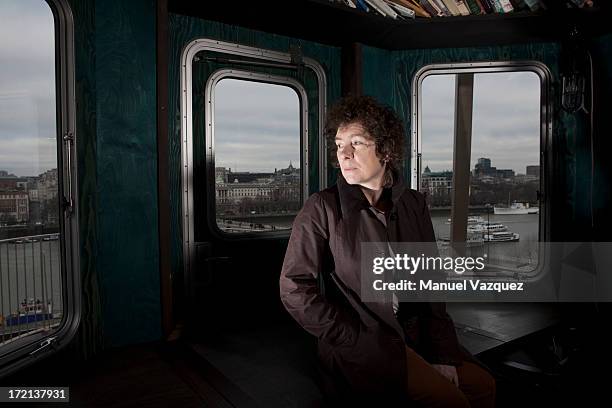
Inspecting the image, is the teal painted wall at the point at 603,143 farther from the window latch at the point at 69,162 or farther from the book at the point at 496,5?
the window latch at the point at 69,162

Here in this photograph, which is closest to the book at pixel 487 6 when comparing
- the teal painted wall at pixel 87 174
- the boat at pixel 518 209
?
the boat at pixel 518 209

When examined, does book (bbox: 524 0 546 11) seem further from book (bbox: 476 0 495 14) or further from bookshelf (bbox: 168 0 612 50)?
book (bbox: 476 0 495 14)

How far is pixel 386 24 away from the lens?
3.11 meters

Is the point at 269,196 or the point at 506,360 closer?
the point at 506,360

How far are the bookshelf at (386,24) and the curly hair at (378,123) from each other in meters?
1.22

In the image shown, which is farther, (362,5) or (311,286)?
(362,5)

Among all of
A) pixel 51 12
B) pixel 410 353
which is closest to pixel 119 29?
pixel 51 12

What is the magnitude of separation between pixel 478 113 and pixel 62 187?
119 inches

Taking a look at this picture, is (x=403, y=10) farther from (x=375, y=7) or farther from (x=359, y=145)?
(x=359, y=145)

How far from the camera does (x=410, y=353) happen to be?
5.11ft

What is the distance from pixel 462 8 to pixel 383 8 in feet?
1.82

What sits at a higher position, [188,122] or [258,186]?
[188,122]

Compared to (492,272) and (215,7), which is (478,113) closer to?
(492,272)

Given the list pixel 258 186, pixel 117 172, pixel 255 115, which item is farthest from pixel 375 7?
pixel 117 172
